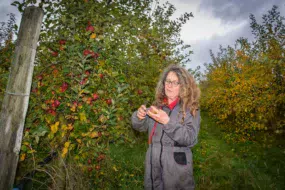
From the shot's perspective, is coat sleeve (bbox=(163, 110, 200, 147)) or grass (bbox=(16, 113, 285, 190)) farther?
grass (bbox=(16, 113, 285, 190))

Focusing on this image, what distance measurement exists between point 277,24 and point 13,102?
11.6m

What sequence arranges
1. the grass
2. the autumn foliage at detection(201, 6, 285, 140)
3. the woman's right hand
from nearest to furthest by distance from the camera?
1. the woman's right hand
2. the grass
3. the autumn foliage at detection(201, 6, 285, 140)

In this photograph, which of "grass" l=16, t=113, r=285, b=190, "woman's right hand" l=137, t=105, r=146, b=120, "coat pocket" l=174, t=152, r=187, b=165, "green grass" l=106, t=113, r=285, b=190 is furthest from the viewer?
"green grass" l=106, t=113, r=285, b=190

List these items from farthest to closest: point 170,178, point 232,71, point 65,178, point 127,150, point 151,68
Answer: point 232,71 → point 127,150 → point 151,68 → point 65,178 → point 170,178

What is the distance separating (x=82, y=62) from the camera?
1.71 m

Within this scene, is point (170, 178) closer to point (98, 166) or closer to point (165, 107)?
point (165, 107)

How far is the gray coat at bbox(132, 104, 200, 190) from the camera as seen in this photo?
1604 millimetres

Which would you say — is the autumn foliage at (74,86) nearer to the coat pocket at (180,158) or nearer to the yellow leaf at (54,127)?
the yellow leaf at (54,127)

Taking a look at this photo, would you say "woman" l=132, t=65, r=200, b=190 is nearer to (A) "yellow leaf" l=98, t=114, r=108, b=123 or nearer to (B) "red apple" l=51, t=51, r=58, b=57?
(A) "yellow leaf" l=98, t=114, r=108, b=123

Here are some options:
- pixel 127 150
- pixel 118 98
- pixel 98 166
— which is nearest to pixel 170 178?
pixel 118 98

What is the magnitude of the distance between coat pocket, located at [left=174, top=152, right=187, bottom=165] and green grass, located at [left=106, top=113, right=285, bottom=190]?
1502 millimetres

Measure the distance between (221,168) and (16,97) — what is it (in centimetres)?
553

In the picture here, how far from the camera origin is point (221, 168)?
5266mm

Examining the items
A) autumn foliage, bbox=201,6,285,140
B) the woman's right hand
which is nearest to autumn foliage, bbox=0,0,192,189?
the woman's right hand
